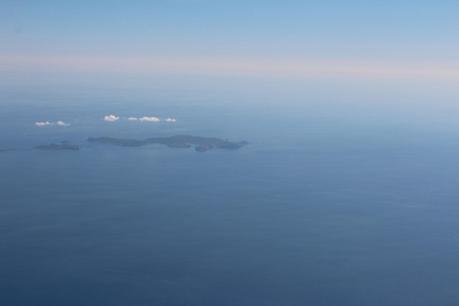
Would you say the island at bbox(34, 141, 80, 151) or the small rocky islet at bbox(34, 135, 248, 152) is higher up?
the small rocky islet at bbox(34, 135, 248, 152)

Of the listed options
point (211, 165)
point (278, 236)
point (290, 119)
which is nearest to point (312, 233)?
point (278, 236)

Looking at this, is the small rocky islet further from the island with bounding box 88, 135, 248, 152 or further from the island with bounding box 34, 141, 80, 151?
the island with bounding box 34, 141, 80, 151

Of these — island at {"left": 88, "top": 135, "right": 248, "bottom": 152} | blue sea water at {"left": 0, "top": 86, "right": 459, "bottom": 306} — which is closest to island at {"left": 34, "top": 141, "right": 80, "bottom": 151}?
blue sea water at {"left": 0, "top": 86, "right": 459, "bottom": 306}

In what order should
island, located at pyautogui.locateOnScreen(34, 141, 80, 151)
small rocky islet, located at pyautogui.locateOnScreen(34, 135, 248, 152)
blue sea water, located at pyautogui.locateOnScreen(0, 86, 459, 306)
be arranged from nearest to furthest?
blue sea water, located at pyautogui.locateOnScreen(0, 86, 459, 306), island, located at pyautogui.locateOnScreen(34, 141, 80, 151), small rocky islet, located at pyautogui.locateOnScreen(34, 135, 248, 152)

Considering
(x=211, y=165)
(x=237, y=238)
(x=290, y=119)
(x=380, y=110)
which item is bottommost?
(x=237, y=238)

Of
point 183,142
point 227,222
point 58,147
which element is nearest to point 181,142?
point 183,142

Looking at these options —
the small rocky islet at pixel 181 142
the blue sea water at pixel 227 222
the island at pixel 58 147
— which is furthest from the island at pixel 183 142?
the island at pixel 58 147

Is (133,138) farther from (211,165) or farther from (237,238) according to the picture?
(237,238)
